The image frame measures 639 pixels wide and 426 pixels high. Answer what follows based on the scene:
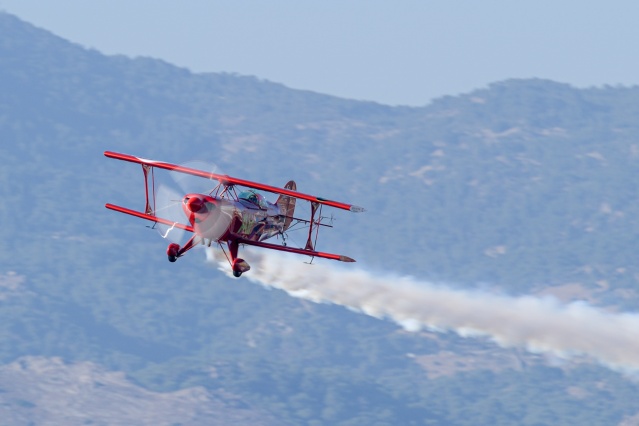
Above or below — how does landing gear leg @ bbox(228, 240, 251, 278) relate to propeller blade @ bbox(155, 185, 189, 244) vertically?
below

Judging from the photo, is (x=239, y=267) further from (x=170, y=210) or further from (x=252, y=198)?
(x=170, y=210)

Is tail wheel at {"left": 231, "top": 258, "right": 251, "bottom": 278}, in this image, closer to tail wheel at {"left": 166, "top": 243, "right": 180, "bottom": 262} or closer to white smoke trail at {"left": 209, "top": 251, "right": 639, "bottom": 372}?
tail wheel at {"left": 166, "top": 243, "right": 180, "bottom": 262}

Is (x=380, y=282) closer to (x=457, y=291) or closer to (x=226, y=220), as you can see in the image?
(x=457, y=291)

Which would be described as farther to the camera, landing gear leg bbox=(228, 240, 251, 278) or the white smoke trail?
the white smoke trail

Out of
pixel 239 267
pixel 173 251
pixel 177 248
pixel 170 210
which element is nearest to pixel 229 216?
pixel 239 267

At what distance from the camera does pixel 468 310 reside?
61781mm

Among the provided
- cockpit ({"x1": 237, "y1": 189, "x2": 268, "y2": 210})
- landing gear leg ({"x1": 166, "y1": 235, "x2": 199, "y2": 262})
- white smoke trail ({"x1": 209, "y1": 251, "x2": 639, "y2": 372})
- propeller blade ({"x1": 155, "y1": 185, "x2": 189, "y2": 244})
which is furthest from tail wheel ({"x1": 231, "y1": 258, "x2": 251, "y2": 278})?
white smoke trail ({"x1": 209, "y1": 251, "x2": 639, "y2": 372})

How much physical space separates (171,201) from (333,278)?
11980mm

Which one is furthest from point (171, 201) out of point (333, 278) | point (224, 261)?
point (333, 278)

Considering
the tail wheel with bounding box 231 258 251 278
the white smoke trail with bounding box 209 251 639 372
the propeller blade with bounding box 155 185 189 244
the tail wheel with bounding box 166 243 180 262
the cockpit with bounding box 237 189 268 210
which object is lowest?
the white smoke trail with bounding box 209 251 639 372

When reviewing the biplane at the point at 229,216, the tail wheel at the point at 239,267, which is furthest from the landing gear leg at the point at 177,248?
the tail wheel at the point at 239,267

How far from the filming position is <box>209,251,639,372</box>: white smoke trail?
58312mm

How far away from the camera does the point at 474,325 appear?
60.8m

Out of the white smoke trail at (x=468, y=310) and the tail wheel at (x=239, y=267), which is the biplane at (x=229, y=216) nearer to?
the tail wheel at (x=239, y=267)
